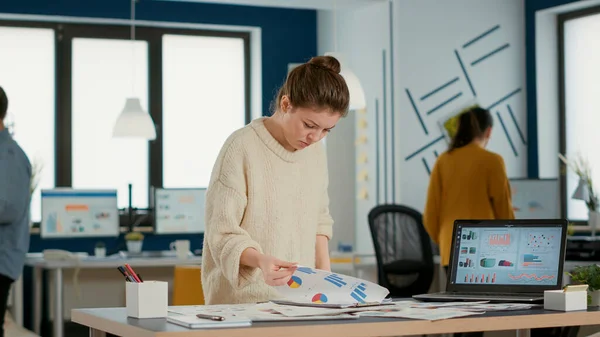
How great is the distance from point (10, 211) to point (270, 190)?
1.76 meters

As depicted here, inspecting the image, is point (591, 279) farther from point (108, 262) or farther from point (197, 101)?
point (197, 101)

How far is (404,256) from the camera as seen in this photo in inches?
232

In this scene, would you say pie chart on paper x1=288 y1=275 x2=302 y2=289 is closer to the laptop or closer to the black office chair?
the laptop

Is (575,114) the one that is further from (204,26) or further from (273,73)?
(204,26)

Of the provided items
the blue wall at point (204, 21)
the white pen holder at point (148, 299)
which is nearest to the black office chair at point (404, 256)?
the blue wall at point (204, 21)

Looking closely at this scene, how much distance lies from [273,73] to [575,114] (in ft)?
8.20

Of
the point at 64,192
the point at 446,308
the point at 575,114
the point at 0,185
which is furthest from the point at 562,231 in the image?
the point at 575,114

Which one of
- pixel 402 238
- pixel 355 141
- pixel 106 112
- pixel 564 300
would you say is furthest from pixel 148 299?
pixel 106 112

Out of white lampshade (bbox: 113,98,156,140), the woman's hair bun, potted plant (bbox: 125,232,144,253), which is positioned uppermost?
white lampshade (bbox: 113,98,156,140)

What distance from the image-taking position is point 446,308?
2496 mm

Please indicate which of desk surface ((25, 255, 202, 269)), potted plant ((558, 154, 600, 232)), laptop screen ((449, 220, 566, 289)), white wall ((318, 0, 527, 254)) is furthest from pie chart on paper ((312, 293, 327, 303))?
white wall ((318, 0, 527, 254))

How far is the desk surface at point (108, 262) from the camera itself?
6264 millimetres

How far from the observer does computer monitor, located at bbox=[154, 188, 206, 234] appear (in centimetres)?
693

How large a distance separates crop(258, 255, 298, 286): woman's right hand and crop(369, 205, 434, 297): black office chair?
342 cm
